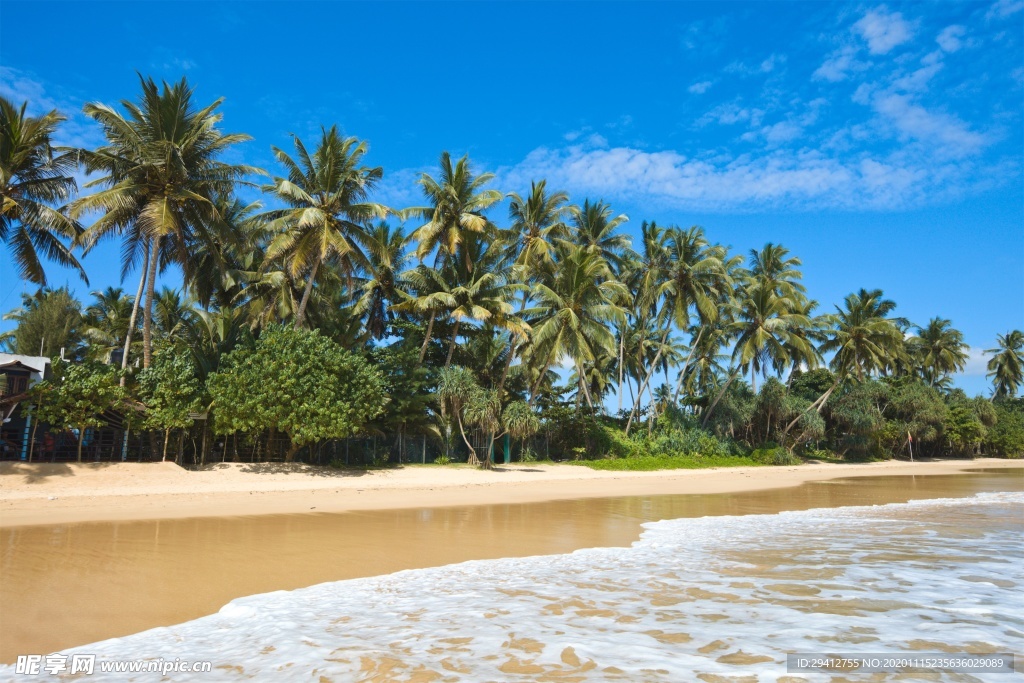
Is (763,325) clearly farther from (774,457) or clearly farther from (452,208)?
(452,208)

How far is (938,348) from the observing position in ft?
173

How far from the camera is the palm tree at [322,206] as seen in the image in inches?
849

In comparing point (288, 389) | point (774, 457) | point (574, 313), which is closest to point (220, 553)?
point (288, 389)

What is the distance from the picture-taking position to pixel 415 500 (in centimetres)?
1529

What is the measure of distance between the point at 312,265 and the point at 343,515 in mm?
13066

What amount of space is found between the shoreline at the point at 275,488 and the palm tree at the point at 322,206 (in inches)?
243

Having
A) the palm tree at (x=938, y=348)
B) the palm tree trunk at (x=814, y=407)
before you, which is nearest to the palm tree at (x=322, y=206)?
the palm tree trunk at (x=814, y=407)

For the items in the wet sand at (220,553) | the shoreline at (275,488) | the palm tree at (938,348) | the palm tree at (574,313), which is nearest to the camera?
the wet sand at (220,553)

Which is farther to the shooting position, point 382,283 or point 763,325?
point 763,325

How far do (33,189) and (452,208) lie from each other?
1412 cm

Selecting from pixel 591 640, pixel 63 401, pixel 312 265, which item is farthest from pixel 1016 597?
pixel 312 265

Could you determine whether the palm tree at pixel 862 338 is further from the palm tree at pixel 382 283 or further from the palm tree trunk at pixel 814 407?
A: the palm tree at pixel 382 283

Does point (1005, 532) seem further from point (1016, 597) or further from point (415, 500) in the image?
point (415, 500)

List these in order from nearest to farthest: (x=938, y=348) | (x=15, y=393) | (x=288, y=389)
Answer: (x=15, y=393)
(x=288, y=389)
(x=938, y=348)
